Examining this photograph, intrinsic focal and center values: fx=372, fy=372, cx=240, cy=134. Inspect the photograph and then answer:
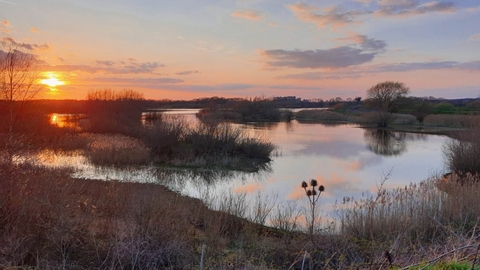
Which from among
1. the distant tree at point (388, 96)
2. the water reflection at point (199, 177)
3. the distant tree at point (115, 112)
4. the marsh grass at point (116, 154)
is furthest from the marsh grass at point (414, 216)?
the distant tree at point (388, 96)

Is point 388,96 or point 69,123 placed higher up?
point 388,96

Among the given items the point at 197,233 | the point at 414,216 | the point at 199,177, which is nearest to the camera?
the point at 197,233

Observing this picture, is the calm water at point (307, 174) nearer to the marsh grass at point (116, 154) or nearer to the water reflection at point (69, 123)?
the marsh grass at point (116, 154)

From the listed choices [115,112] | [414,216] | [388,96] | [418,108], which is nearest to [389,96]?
[388,96]

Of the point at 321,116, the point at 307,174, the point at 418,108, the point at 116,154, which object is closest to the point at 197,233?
the point at 307,174

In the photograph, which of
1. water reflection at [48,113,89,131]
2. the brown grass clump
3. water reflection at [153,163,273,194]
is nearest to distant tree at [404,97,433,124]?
the brown grass clump

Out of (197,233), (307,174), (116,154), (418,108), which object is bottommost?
(307,174)

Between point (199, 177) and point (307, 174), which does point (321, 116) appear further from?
point (199, 177)

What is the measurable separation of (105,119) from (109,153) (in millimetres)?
13205

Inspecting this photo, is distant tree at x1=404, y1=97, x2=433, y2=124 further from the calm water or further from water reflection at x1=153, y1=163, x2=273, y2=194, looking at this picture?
water reflection at x1=153, y1=163, x2=273, y2=194

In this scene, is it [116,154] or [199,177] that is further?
[116,154]

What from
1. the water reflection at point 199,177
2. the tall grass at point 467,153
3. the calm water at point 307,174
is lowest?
the water reflection at point 199,177

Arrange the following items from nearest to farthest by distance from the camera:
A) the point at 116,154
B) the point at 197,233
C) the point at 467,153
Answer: the point at 197,233
the point at 467,153
the point at 116,154

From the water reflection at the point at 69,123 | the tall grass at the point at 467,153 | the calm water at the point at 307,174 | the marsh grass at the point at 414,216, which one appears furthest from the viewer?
the water reflection at the point at 69,123
